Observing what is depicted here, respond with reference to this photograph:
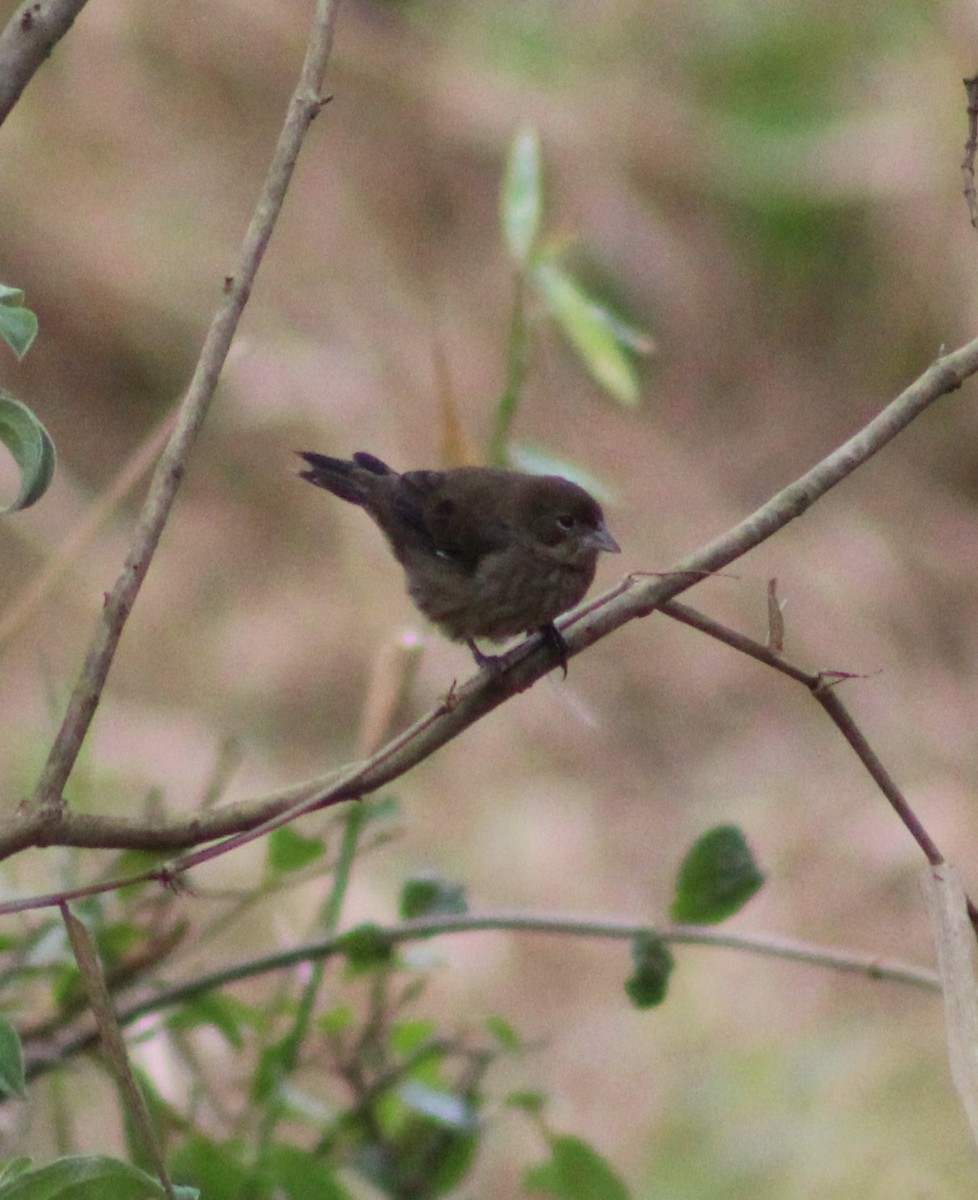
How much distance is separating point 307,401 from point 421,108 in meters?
1.86

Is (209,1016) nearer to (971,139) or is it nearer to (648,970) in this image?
(648,970)

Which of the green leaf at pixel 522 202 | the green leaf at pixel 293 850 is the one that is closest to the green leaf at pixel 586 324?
the green leaf at pixel 522 202

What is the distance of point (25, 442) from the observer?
121 cm

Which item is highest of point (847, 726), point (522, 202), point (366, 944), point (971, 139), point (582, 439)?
point (582, 439)

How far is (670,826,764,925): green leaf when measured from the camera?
1695 millimetres

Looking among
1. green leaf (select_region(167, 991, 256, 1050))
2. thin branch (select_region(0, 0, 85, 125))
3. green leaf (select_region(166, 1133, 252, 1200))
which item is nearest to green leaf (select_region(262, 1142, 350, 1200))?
green leaf (select_region(166, 1133, 252, 1200))

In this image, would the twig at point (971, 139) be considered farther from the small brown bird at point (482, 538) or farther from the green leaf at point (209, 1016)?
the small brown bird at point (482, 538)

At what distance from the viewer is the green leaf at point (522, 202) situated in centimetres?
202

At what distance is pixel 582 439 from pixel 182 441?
5572 mm

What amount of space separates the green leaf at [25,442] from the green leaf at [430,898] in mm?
754

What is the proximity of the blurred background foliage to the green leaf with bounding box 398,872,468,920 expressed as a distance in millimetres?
2680

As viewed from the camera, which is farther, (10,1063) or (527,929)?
(527,929)

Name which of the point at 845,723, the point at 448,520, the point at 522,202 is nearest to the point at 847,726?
the point at 845,723

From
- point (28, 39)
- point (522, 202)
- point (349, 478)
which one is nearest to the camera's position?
point (28, 39)
